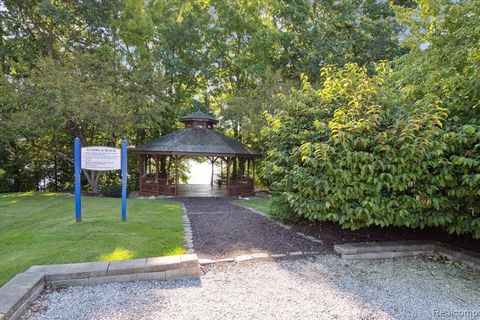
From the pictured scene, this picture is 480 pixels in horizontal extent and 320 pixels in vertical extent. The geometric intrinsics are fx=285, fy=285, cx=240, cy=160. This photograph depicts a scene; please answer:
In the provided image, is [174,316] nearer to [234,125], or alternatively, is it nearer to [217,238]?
[217,238]

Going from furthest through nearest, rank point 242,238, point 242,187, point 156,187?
point 242,187 < point 156,187 < point 242,238

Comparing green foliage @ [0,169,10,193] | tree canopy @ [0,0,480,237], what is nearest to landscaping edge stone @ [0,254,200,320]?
tree canopy @ [0,0,480,237]

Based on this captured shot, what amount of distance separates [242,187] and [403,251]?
429 inches

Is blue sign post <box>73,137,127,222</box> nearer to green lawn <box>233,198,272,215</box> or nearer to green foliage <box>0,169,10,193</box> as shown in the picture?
green lawn <box>233,198,272,215</box>

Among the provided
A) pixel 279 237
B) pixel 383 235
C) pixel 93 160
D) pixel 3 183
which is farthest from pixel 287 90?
pixel 3 183

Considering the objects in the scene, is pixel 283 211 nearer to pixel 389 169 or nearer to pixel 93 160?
pixel 389 169

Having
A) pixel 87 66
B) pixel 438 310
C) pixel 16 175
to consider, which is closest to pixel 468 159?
pixel 438 310

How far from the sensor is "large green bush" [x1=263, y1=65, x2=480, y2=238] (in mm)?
4344

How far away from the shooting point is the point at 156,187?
47.9 feet

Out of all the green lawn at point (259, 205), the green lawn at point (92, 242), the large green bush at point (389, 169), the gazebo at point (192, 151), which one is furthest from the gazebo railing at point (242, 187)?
the large green bush at point (389, 169)

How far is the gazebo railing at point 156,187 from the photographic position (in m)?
14.5

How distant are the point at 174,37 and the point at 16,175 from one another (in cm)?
1277

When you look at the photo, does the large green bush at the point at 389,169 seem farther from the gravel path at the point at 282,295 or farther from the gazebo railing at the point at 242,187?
the gazebo railing at the point at 242,187

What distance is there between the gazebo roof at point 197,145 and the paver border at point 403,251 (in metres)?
9.78
